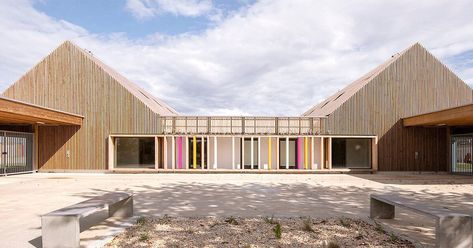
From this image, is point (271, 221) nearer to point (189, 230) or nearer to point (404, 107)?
point (189, 230)

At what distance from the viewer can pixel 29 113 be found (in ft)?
44.2

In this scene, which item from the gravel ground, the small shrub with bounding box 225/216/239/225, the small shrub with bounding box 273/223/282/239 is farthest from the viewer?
the small shrub with bounding box 225/216/239/225

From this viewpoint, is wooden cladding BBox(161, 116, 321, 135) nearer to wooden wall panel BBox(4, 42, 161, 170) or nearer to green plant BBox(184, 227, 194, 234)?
wooden wall panel BBox(4, 42, 161, 170)

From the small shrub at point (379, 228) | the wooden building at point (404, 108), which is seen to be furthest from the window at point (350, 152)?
the small shrub at point (379, 228)

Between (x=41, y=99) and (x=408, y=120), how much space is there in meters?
22.0

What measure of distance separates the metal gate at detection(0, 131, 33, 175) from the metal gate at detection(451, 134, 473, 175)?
25.2 m

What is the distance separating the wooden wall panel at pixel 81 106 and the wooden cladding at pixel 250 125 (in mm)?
1916

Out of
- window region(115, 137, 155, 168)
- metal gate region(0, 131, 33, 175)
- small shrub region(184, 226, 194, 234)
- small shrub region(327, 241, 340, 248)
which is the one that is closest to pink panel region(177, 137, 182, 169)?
window region(115, 137, 155, 168)

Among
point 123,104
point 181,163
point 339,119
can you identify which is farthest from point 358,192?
point 123,104

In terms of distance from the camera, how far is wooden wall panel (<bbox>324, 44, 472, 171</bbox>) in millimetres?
17906

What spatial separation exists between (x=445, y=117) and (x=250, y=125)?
999 centimetres

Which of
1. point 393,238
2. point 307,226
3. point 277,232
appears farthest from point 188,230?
point 393,238

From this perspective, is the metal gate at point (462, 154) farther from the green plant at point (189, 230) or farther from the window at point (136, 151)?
the window at point (136, 151)

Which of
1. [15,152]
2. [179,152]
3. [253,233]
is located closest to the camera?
[253,233]
